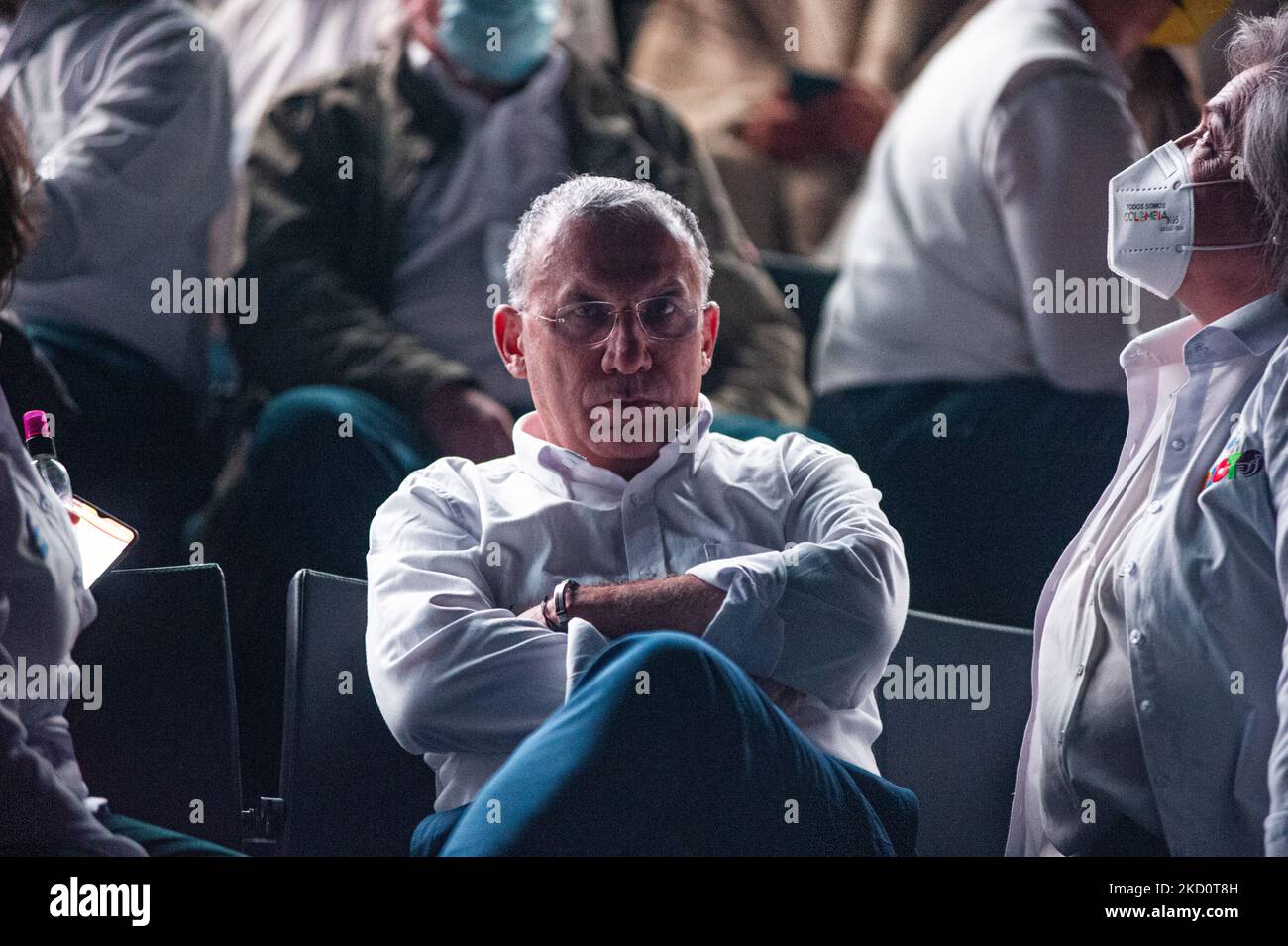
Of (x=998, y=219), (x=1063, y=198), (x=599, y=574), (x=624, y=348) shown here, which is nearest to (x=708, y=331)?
(x=624, y=348)

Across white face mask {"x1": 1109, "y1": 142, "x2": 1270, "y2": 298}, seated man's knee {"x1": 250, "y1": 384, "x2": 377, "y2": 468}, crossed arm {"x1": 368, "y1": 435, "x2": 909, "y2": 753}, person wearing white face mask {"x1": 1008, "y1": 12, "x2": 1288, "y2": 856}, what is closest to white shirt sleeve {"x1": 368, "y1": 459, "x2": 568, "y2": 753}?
crossed arm {"x1": 368, "y1": 435, "x2": 909, "y2": 753}

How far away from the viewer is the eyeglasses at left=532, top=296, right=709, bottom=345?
2.33 meters

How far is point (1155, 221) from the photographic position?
245 centimetres

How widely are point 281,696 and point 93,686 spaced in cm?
29

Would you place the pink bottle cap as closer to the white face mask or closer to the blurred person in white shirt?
the blurred person in white shirt

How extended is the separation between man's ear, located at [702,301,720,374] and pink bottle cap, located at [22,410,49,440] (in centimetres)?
108

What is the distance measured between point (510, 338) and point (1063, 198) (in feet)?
3.14

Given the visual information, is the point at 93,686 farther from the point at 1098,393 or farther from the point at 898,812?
the point at 1098,393

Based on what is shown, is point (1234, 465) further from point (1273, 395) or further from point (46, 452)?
point (46, 452)

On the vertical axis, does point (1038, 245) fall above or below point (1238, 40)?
below

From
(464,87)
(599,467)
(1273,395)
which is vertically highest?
(464,87)

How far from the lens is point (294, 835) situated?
2.39 meters
